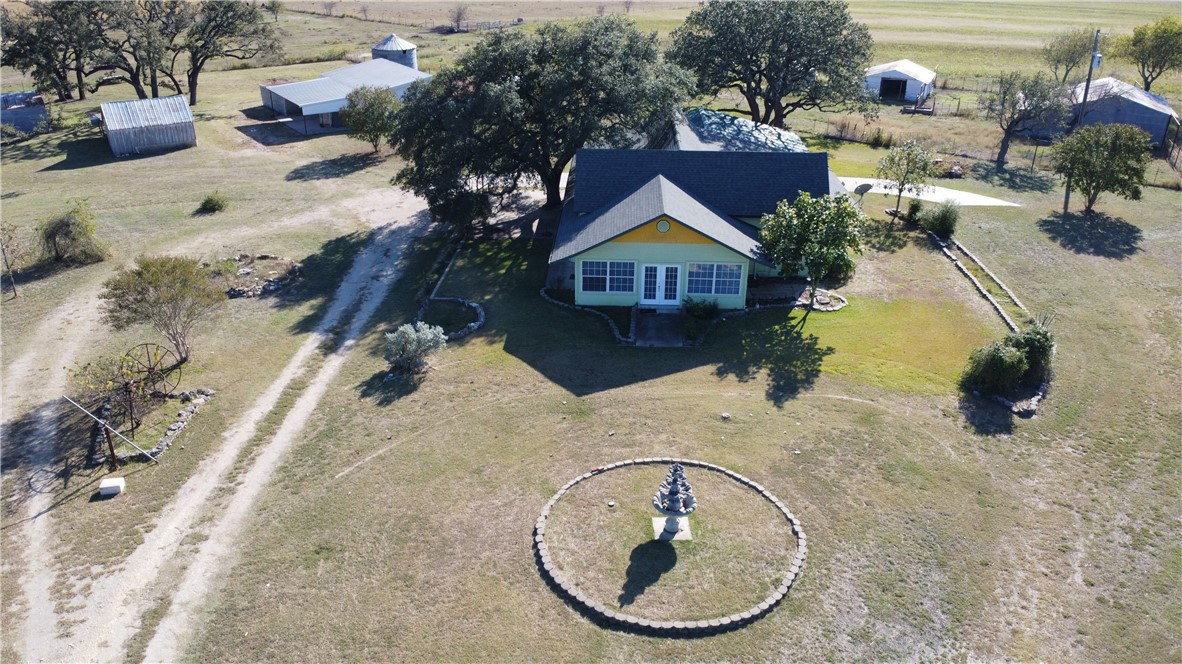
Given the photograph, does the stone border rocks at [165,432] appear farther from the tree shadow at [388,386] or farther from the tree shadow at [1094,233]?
the tree shadow at [1094,233]

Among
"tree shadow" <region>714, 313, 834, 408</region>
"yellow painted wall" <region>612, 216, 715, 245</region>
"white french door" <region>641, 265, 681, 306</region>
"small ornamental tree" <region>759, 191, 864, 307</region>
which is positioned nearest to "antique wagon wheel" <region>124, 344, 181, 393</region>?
"yellow painted wall" <region>612, 216, 715, 245</region>

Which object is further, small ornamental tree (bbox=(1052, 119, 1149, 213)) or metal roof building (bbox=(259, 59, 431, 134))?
metal roof building (bbox=(259, 59, 431, 134))

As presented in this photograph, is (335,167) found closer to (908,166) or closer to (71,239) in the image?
(71,239)

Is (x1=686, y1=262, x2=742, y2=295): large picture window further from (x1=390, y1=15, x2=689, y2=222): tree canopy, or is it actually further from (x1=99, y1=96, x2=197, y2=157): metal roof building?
(x1=99, y1=96, x2=197, y2=157): metal roof building

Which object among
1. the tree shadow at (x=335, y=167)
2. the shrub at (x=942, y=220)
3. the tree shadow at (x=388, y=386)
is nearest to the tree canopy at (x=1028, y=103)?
the shrub at (x=942, y=220)

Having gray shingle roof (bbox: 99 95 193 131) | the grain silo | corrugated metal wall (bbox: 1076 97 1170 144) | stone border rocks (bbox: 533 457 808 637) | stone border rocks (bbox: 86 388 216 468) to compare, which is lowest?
stone border rocks (bbox: 533 457 808 637)

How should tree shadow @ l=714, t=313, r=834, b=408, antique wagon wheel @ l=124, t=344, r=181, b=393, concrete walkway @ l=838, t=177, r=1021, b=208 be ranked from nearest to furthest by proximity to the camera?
antique wagon wheel @ l=124, t=344, r=181, b=393 → tree shadow @ l=714, t=313, r=834, b=408 → concrete walkway @ l=838, t=177, r=1021, b=208
